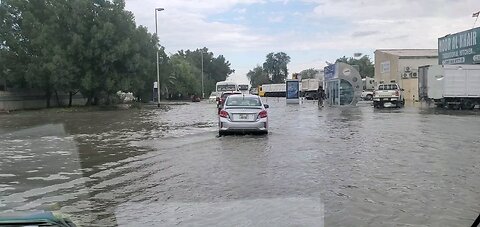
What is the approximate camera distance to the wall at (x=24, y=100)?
44125mm

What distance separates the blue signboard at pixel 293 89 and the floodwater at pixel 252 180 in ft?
122

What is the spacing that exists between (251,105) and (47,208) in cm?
1095

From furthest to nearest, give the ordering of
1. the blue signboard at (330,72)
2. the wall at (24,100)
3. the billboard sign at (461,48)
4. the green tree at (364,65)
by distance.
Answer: the green tree at (364,65) → the wall at (24,100) → the blue signboard at (330,72) → the billboard sign at (461,48)

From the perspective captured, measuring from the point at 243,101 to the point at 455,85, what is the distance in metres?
22.5

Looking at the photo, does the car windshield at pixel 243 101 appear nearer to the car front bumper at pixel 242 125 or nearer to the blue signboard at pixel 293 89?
the car front bumper at pixel 242 125

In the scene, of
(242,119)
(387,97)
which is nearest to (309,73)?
(387,97)

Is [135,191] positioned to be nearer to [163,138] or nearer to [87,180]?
[87,180]

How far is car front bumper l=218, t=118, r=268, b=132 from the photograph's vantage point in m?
17.0

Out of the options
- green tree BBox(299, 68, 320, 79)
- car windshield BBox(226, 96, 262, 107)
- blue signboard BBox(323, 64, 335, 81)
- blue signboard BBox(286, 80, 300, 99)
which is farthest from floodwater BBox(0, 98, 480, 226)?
green tree BBox(299, 68, 320, 79)

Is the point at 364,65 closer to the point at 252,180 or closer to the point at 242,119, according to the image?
the point at 242,119

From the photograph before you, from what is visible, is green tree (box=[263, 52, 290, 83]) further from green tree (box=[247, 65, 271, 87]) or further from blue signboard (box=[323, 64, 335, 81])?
blue signboard (box=[323, 64, 335, 81])

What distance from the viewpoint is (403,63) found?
69.1 meters

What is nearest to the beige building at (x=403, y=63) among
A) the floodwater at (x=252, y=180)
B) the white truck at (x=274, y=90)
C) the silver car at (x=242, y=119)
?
the white truck at (x=274, y=90)

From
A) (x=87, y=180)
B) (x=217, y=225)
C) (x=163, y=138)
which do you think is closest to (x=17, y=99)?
(x=163, y=138)
